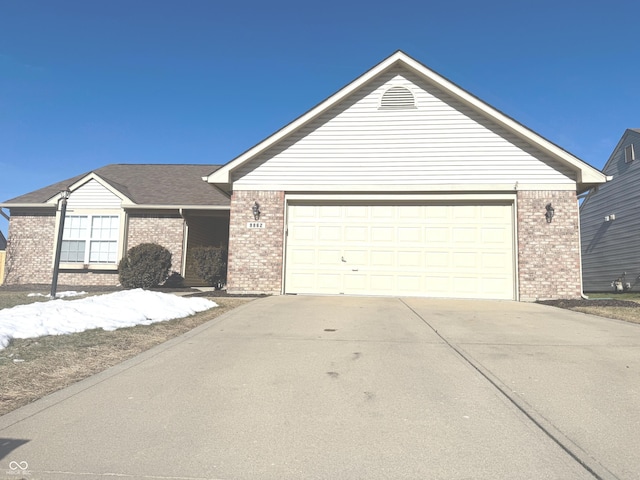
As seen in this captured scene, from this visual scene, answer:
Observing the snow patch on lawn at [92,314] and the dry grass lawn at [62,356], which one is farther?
the snow patch on lawn at [92,314]

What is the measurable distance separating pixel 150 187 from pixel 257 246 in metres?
8.05

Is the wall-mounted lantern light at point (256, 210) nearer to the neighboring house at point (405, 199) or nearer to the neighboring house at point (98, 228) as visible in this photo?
the neighboring house at point (405, 199)

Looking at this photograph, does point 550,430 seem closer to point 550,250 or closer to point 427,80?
Answer: point 550,250

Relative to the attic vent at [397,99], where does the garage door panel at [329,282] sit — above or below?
below

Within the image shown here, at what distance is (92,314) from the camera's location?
6836 mm

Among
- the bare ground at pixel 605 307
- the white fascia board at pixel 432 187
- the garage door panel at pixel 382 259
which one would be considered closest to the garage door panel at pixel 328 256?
the garage door panel at pixel 382 259

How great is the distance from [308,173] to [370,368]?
8145mm

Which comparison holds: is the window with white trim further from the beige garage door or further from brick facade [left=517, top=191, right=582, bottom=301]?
brick facade [left=517, top=191, right=582, bottom=301]

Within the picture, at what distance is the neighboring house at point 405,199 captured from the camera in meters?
11.4

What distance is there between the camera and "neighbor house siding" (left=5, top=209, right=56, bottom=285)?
53.7 feet

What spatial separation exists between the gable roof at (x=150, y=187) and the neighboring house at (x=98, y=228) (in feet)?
0.12

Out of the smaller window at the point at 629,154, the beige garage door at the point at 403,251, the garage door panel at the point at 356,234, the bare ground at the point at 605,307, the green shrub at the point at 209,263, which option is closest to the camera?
the bare ground at the point at 605,307

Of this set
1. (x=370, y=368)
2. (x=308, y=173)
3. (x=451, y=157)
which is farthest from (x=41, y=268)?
(x=370, y=368)

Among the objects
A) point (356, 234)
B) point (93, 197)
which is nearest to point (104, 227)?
point (93, 197)
